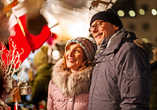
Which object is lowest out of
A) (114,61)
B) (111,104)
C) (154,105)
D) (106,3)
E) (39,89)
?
(154,105)

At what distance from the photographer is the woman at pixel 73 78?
1.56 m

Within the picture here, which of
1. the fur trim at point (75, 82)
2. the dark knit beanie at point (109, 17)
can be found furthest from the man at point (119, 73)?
the fur trim at point (75, 82)

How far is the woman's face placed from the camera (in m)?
1.66

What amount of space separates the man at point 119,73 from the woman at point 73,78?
20 cm

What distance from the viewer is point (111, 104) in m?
1.22

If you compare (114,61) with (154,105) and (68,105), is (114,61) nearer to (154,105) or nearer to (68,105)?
(68,105)

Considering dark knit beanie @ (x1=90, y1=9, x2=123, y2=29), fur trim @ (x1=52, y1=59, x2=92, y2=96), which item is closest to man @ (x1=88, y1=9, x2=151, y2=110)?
dark knit beanie @ (x1=90, y1=9, x2=123, y2=29)

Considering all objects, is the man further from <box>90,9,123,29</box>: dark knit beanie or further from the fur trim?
the fur trim

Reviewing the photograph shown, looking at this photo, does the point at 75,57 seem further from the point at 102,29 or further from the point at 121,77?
the point at 121,77

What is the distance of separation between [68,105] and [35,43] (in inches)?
56.1

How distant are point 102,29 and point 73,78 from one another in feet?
1.76

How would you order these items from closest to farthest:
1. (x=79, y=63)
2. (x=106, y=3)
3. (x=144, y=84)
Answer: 1. (x=144, y=84)
2. (x=79, y=63)
3. (x=106, y=3)

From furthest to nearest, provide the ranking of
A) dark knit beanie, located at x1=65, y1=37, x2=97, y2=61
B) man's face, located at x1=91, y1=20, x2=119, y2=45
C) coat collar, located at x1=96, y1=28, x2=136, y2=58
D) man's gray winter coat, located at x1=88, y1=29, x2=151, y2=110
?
dark knit beanie, located at x1=65, y1=37, x2=97, y2=61
man's face, located at x1=91, y1=20, x2=119, y2=45
coat collar, located at x1=96, y1=28, x2=136, y2=58
man's gray winter coat, located at x1=88, y1=29, x2=151, y2=110

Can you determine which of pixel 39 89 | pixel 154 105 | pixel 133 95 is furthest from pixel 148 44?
pixel 39 89
